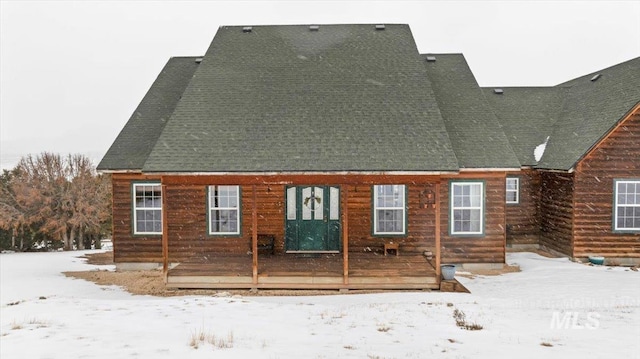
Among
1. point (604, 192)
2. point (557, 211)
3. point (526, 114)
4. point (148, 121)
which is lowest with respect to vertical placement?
point (557, 211)

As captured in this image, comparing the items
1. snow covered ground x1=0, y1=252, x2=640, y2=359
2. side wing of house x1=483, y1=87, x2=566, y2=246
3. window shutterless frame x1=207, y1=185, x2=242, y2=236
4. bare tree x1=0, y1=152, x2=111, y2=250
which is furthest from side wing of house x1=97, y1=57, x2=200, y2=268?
side wing of house x1=483, y1=87, x2=566, y2=246

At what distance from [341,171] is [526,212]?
10.3 meters

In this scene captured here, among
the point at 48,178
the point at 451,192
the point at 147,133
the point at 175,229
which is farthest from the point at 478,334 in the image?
the point at 48,178

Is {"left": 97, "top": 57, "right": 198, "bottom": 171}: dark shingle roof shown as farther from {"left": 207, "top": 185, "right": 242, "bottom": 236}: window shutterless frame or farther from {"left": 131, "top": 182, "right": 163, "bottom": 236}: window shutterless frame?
{"left": 207, "top": 185, "right": 242, "bottom": 236}: window shutterless frame

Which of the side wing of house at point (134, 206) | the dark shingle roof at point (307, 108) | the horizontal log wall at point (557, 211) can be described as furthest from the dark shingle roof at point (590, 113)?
the side wing of house at point (134, 206)

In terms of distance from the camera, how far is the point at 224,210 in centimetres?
1535

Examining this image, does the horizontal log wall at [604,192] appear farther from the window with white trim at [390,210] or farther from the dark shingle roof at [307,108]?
the window with white trim at [390,210]

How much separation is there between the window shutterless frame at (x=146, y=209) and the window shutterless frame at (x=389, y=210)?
7470 millimetres

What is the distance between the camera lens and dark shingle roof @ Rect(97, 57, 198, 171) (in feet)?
50.9

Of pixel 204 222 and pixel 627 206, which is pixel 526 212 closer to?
pixel 627 206

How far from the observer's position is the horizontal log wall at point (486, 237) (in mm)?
15078

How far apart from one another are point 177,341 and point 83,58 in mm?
185366

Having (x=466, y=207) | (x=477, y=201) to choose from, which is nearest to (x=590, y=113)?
(x=477, y=201)

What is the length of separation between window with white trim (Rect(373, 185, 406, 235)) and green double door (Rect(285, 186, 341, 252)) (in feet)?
4.42
